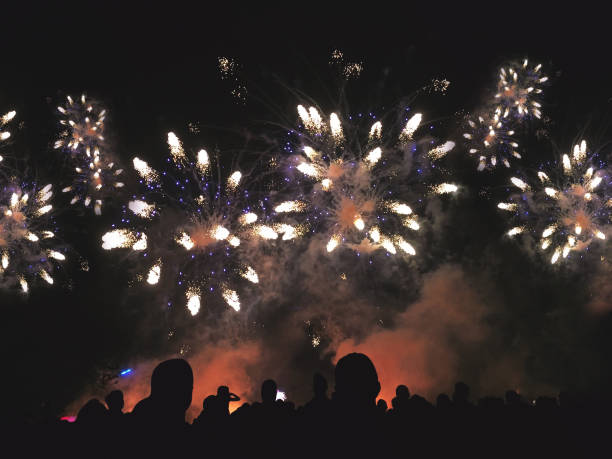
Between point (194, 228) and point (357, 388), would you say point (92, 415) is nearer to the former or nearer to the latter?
point (357, 388)

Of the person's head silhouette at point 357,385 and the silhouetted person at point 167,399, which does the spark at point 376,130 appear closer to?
the person's head silhouette at point 357,385

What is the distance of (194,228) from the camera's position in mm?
10703

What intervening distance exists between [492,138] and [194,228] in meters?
10.2

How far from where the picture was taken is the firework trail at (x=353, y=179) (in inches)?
426

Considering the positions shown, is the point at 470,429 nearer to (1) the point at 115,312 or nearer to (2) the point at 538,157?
(2) the point at 538,157

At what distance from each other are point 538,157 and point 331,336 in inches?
388

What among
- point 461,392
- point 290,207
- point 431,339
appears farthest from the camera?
point 431,339

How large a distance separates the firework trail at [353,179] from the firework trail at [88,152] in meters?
5.76

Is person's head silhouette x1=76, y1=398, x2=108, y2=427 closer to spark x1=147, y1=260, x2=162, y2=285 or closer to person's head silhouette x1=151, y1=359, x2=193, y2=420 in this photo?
person's head silhouette x1=151, y1=359, x2=193, y2=420

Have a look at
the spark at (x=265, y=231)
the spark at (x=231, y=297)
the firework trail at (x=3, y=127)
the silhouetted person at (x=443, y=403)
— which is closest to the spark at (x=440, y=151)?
the spark at (x=265, y=231)

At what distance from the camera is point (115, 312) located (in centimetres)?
1348

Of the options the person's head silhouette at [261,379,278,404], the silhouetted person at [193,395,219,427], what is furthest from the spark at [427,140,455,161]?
the silhouetted person at [193,395,219,427]

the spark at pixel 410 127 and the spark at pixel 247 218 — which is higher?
the spark at pixel 410 127

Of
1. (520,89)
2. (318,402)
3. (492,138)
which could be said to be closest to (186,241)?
(318,402)
